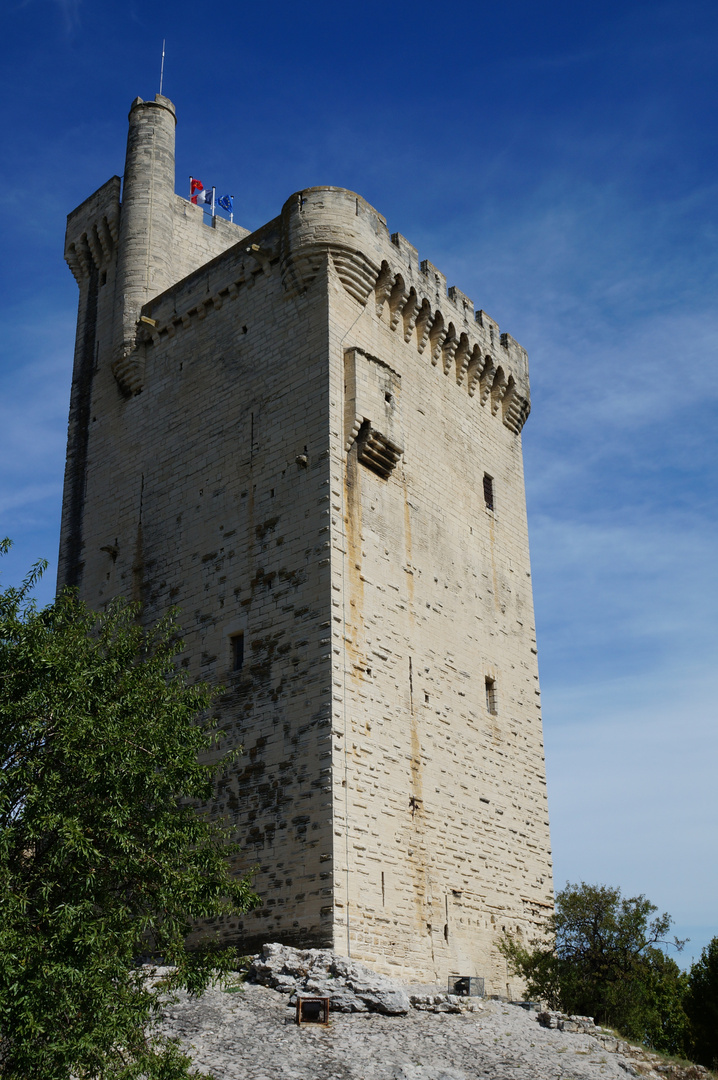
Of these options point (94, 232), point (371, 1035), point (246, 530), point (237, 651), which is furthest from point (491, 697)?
point (94, 232)

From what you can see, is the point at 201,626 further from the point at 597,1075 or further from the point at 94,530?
the point at 597,1075

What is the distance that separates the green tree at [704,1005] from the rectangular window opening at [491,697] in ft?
40.4

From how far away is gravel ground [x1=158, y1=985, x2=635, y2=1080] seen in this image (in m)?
11.1

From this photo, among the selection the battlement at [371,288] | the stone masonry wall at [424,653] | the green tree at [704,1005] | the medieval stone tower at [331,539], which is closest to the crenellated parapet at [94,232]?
the medieval stone tower at [331,539]

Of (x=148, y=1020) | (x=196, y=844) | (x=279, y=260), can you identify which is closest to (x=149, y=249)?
(x=279, y=260)

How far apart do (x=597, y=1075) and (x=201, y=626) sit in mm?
8363

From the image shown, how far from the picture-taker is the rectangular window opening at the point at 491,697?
61.4ft

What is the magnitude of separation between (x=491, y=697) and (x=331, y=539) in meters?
5.08

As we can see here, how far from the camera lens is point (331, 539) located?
1543 centimetres

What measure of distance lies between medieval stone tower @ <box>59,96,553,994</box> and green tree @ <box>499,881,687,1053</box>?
71 centimetres

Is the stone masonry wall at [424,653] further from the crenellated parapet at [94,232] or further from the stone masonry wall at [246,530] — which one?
the crenellated parapet at [94,232]

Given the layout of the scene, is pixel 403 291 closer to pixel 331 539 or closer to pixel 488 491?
pixel 488 491

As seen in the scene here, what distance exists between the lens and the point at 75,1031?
912 cm

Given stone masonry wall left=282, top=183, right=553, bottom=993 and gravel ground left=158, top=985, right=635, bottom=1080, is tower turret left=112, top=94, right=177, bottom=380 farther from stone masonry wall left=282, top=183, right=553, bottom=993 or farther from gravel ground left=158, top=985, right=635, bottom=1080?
gravel ground left=158, top=985, right=635, bottom=1080
